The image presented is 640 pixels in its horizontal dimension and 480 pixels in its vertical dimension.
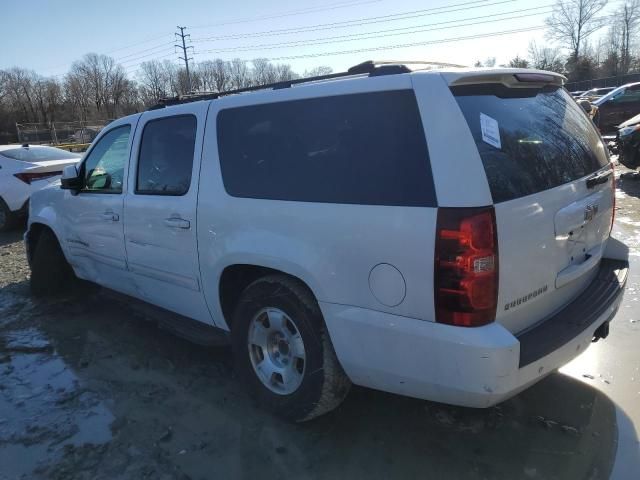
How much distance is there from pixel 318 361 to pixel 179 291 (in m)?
1.42

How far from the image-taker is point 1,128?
67.4 meters

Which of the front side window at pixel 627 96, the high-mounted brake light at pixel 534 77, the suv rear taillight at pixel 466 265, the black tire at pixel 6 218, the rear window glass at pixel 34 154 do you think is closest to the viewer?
the suv rear taillight at pixel 466 265

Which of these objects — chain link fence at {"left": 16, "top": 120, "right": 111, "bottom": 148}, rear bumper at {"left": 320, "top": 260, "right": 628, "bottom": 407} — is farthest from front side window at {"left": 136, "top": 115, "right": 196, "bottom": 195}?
chain link fence at {"left": 16, "top": 120, "right": 111, "bottom": 148}

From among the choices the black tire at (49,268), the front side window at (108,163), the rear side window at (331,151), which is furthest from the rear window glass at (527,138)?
the black tire at (49,268)

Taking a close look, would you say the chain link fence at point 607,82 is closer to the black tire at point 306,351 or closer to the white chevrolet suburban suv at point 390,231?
the white chevrolet suburban suv at point 390,231

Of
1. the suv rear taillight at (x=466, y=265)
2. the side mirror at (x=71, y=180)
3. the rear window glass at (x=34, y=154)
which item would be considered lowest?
the suv rear taillight at (x=466, y=265)

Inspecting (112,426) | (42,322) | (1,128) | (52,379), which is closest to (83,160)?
(42,322)

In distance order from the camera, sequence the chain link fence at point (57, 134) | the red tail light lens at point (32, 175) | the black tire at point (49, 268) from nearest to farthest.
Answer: the black tire at point (49, 268), the red tail light lens at point (32, 175), the chain link fence at point (57, 134)

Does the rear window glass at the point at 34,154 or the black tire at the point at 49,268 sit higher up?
the rear window glass at the point at 34,154

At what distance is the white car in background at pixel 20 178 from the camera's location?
9.08 meters

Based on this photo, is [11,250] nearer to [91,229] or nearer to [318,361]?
[91,229]

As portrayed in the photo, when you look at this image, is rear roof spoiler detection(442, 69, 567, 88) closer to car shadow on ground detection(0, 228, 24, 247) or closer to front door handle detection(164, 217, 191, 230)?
front door handle detection(164, 217, 191, 230)

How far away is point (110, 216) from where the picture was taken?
4133 mm

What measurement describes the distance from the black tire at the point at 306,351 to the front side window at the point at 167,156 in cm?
100
